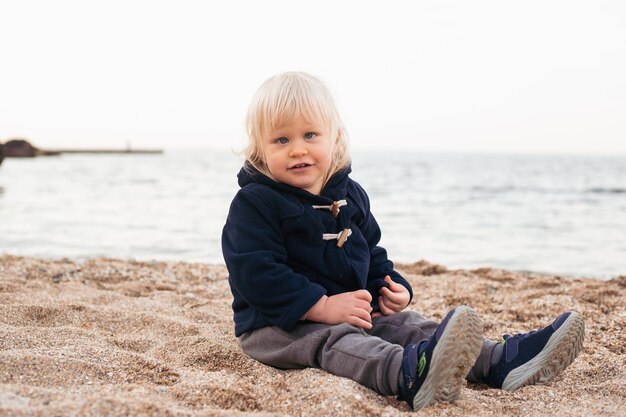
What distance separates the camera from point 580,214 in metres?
11.8

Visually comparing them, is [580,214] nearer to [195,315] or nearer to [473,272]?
[473,272]

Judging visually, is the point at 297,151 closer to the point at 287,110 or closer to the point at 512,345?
the point at 287,110

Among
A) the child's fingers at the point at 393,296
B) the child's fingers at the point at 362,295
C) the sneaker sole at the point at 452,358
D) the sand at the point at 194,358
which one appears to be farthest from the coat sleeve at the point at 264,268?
the sneaker sole at the point at 452,358

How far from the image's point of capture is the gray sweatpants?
2021mm

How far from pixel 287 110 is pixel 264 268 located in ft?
2.04

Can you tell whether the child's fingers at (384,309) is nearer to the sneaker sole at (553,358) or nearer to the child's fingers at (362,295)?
the child's fingers at (362,295)

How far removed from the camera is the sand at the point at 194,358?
180 centimetres

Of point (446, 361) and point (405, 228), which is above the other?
point (446, 361)

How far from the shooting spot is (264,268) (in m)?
2.23

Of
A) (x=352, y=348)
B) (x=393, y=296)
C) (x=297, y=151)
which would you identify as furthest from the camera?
(x=393, y=296)

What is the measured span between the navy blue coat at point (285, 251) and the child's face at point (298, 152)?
5cm

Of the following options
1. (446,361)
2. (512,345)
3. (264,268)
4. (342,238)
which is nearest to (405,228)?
(342,238)

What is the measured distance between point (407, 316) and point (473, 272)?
2.97 m

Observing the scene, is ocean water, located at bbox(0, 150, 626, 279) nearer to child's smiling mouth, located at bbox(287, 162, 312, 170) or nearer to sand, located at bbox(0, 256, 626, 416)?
sand, located at bbox(0, 256, 626, 416)
